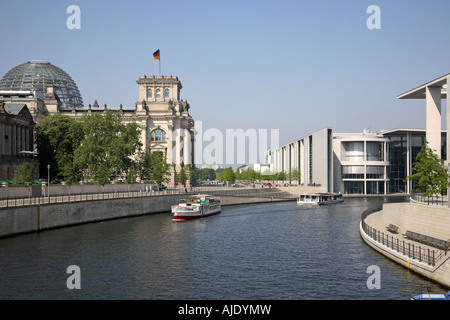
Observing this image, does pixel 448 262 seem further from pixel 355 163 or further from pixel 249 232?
pixel 355 163

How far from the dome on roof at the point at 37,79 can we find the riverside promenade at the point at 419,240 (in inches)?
6288

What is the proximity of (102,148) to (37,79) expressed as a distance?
108135mm

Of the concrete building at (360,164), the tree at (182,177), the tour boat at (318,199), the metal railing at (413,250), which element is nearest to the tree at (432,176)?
the metal railing at (413,250)

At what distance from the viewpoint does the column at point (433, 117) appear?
193 feet

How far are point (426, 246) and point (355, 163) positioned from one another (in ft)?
397

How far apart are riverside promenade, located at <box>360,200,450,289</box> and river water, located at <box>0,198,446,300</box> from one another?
92 cm

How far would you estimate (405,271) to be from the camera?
36.1m

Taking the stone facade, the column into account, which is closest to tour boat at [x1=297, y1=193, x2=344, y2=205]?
the column

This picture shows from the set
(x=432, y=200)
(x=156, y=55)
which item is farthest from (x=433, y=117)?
(x=156, y=55)

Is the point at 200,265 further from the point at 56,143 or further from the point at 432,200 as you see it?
the point at 56,143

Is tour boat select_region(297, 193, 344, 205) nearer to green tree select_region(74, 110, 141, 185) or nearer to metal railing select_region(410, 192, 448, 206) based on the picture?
green tree select_region(74, 110, 141, 185)

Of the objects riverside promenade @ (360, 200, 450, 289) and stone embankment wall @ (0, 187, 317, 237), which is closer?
riverside promenade @ (360, 200, 450, 289)

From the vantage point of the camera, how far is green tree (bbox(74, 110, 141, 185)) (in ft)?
324
